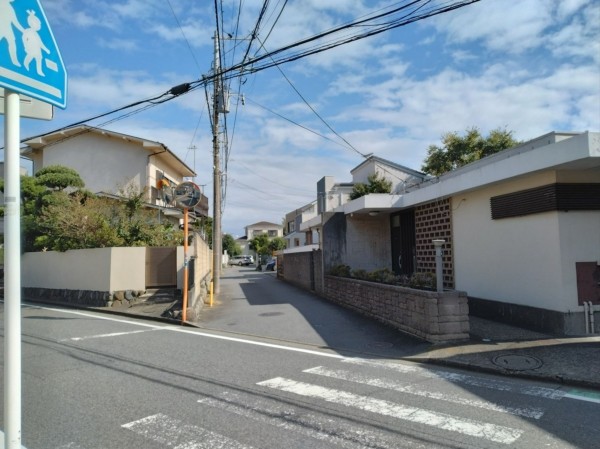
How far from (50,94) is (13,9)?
20.5 inches

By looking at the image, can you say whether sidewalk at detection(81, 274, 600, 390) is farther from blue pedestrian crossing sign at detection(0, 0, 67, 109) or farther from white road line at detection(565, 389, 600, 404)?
blue pedestrian crossing sign at detection(0, 0, 67, 109)

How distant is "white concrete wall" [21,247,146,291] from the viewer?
15211 mm

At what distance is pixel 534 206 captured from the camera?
927cm

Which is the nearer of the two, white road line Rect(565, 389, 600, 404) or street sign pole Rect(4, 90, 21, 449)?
street sign pole Rect(4, 90, 21, 449)

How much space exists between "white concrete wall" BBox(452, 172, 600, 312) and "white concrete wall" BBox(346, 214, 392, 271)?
5400 mm

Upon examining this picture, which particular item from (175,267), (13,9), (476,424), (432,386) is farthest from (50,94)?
(175,267)

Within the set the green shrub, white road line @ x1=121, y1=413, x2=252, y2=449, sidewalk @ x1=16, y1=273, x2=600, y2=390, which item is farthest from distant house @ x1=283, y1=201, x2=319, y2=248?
white road line @ x1=121, y1=413, x2=252, y2=449

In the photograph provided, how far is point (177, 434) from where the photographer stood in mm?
4305

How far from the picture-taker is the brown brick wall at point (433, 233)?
1300cm

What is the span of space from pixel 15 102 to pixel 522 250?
9.87 meters

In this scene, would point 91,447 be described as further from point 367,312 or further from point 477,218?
point 477,218

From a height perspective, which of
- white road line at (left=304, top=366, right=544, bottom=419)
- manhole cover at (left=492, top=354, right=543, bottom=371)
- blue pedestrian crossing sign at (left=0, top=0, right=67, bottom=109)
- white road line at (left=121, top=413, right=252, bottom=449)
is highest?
blue pedestrian crossing sign at (left=0, top=0, right=67, bottom=109)

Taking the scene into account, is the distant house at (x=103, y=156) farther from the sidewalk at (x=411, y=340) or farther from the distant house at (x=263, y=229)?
the distant house at (x=263, y=229)

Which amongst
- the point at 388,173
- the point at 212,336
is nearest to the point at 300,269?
the point at 388,173
